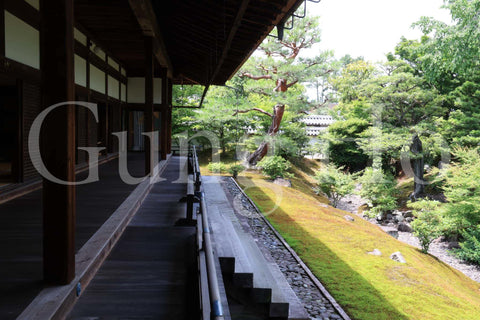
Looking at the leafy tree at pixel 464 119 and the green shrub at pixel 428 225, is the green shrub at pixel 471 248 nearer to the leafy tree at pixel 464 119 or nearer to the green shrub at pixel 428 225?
the green shrub at pixel 428 225

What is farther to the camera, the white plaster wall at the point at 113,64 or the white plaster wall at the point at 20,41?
the white plaster wall at the point at 113,64

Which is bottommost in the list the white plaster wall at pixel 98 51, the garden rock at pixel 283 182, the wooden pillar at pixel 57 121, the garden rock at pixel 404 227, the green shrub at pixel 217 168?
the garden rock at pixel 404 227

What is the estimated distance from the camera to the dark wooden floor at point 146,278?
206 centimetres

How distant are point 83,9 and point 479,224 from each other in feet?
39.7

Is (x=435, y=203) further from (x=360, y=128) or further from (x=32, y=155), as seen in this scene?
(x=32, y=155)

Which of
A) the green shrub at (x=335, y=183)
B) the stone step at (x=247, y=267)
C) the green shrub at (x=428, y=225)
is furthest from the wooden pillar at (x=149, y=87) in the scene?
the green shrub at (x=335, y=183)

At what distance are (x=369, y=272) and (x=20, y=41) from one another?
7.39 m

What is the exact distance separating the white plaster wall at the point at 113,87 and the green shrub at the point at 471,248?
438 inches

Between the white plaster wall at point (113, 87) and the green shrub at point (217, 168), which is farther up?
the white plaster wall at point (113, 87)

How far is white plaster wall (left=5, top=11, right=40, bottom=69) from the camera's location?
4.14 m

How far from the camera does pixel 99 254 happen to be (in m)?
2.60

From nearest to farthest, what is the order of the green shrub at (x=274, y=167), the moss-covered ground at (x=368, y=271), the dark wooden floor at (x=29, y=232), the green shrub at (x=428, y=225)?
the dark wooden floor at (x=29, y=232) → the moss-covered ground at (x=368, y=271) → the green shrub at (x=428, y=225) → the green shrub at (x=274, y=167)

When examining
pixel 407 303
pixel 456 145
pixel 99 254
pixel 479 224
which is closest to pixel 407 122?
pixel 456 145

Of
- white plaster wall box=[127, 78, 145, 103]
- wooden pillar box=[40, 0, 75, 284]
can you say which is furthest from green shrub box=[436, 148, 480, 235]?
wooden pillar box=[40, 0, 75, 284]
